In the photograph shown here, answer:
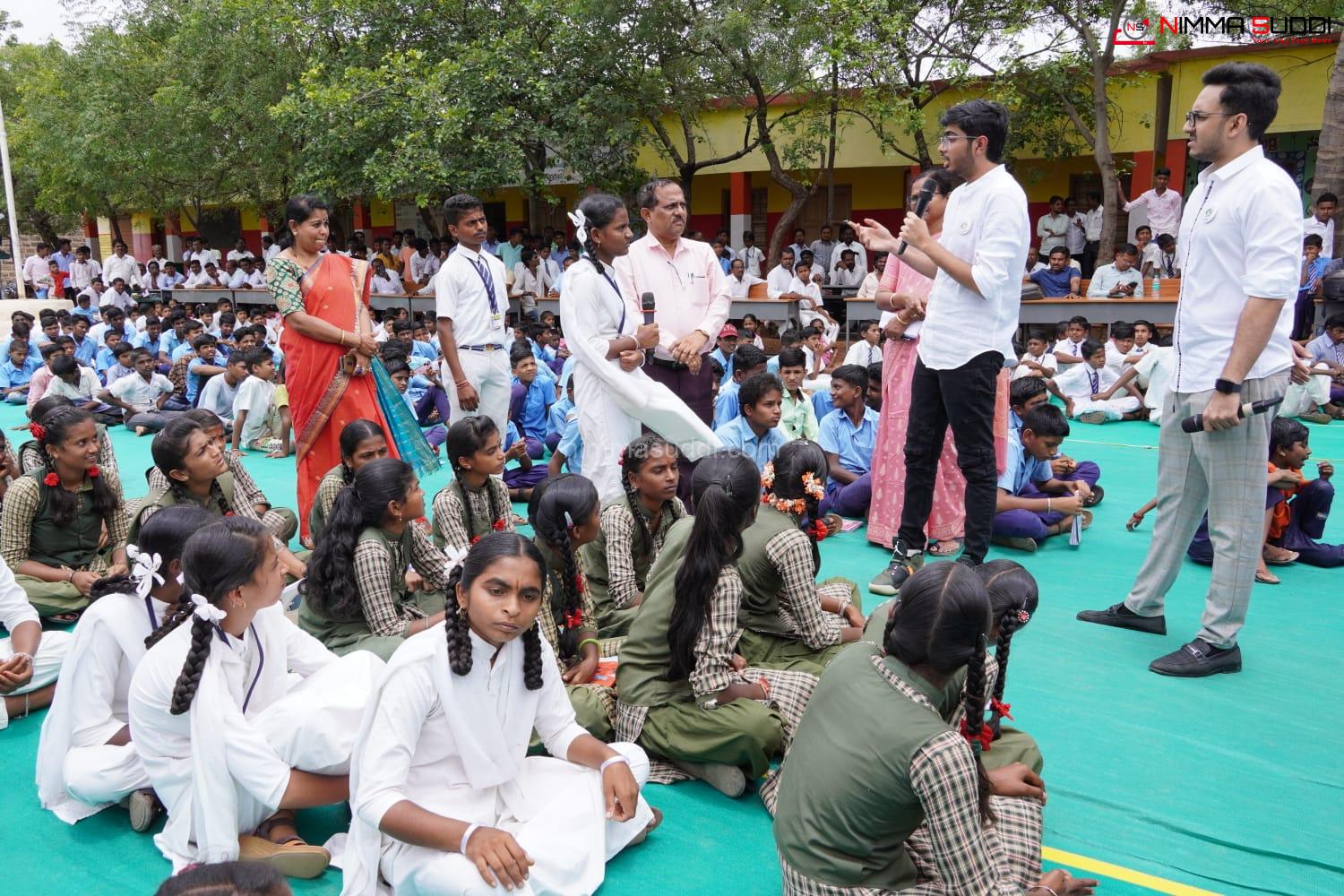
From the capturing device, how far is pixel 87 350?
35.4ft

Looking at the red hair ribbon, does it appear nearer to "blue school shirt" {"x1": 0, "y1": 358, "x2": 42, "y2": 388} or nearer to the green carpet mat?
the green carpet mat

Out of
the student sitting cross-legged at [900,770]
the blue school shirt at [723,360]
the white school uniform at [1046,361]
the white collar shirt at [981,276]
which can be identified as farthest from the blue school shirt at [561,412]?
the student sitting cross-legged at [900,770]

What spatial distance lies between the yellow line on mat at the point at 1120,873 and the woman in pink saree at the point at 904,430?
89.0 inches

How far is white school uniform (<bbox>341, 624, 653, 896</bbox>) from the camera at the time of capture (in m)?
2.18

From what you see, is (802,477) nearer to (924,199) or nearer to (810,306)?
(924,199)

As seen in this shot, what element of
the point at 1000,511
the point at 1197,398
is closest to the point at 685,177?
the point at 1000,511

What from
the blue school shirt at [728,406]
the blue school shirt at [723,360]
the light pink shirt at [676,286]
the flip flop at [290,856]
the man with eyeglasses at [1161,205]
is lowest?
the flip flop at [290,856]

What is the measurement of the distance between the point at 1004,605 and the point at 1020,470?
2.73 m

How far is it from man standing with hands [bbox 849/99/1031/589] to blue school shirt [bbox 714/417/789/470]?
1192 mm

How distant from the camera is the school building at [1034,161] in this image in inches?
456

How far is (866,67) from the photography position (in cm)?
1139

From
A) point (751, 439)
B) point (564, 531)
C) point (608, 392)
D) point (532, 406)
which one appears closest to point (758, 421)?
point (751, 439)

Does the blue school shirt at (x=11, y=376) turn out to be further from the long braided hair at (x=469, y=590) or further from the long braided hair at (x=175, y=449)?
the long braided hair at (x=469, y=590)

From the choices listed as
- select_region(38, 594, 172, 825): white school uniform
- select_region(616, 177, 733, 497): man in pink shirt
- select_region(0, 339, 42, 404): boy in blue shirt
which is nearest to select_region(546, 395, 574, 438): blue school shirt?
select_region(616, 177, 733, 497): man in pink shirt
